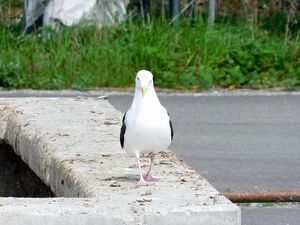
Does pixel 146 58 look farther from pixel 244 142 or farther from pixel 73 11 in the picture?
pixel 244 142

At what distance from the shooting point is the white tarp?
13.5 m

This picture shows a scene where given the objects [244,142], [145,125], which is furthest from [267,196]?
[244,142]

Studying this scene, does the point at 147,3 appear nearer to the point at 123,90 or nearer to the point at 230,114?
the point at 123,90

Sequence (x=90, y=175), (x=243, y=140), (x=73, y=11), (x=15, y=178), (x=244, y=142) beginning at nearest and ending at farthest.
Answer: (x=90, y=175) → (x=15, y=178) → (x=244, y=142) → (x=243, y=140) → (x=73, y=11)

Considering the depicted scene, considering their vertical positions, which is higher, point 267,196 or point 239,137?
point 267,196

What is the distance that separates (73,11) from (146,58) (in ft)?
4.62

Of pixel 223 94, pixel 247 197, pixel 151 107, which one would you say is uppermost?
pixel 151 107

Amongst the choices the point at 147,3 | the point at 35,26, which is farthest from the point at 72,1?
the point at 147,3

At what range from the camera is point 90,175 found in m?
3.86

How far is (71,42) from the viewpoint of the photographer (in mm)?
13008

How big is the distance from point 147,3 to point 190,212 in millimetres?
11695

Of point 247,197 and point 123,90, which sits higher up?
point 247,197

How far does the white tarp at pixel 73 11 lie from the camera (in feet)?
44.2

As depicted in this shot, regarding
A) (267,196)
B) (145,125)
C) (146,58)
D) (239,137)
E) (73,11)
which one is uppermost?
(145,125)
